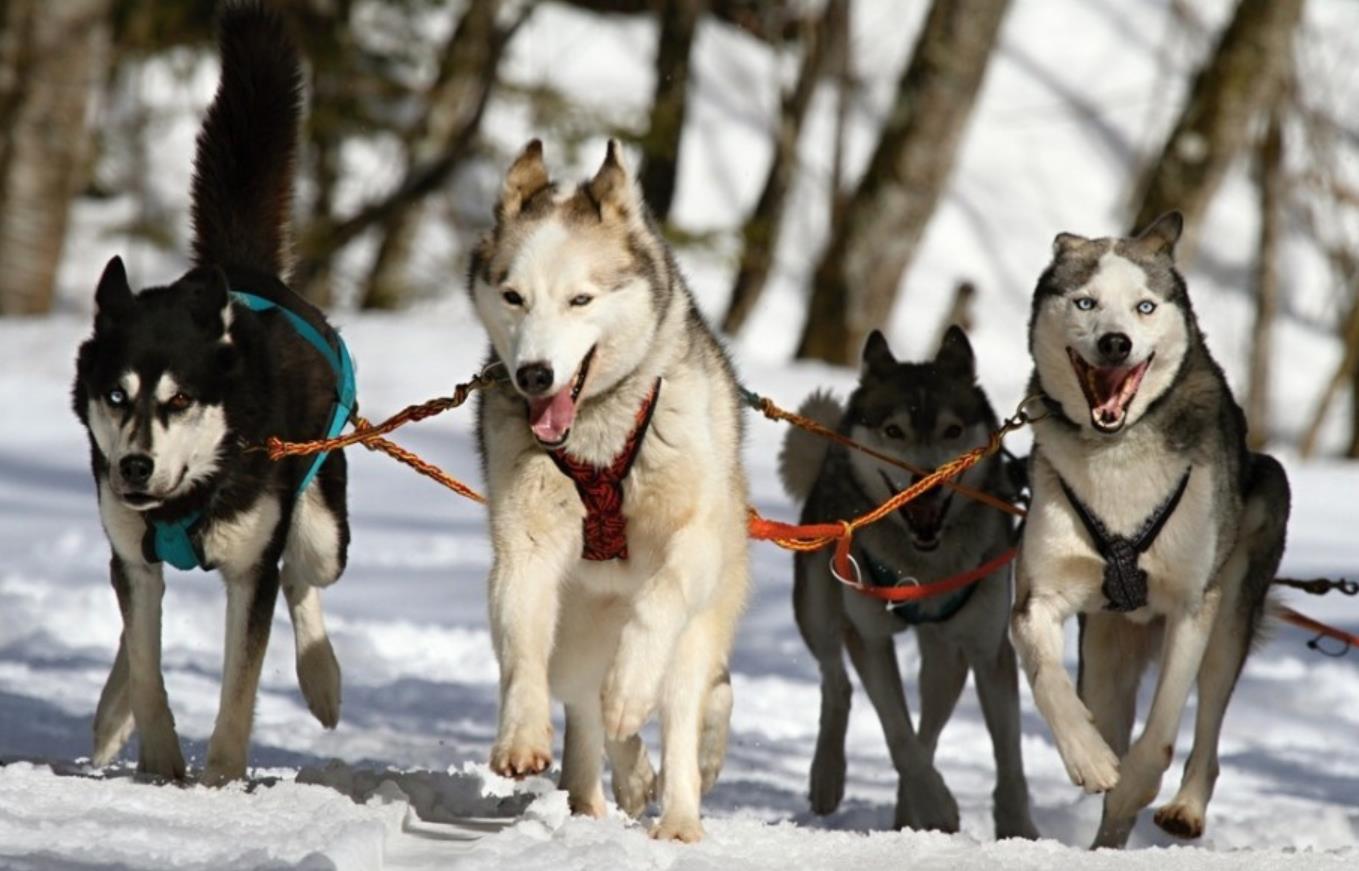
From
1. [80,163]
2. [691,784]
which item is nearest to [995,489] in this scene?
[691,784]

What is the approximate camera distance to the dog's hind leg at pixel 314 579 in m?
5.46

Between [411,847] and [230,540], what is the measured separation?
1.22 metres

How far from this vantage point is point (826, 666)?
6363 millimetres

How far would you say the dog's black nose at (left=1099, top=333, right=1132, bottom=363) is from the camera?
4.74m

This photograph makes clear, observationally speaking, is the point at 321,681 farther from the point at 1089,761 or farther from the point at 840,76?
the point at 840,76

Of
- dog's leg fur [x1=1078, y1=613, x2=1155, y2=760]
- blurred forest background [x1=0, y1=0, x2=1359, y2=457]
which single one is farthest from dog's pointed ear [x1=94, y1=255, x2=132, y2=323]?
blurred forest background [x1=0, y1=0, x2=1359, y2=457]

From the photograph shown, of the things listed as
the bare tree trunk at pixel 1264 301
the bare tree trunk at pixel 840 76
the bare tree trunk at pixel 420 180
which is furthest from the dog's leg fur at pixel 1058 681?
the bare tree trunk at pixel 1264 301

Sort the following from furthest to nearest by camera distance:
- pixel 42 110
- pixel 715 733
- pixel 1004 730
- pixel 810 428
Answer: pixel 42 110, pixel 1004 730, pixel 810 428, pixel 715 733

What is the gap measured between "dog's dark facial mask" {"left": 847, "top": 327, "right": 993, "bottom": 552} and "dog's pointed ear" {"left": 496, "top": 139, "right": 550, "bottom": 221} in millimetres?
1914

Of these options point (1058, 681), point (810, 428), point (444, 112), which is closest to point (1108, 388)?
point (1058, 681)

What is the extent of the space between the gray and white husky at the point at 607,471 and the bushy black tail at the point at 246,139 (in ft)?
4.22

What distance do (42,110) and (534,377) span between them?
43.1 ft

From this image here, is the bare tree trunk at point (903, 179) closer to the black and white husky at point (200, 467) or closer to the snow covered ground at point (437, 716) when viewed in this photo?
Result: the snow covered ground at point (437, 716)

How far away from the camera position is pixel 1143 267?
4.97m
